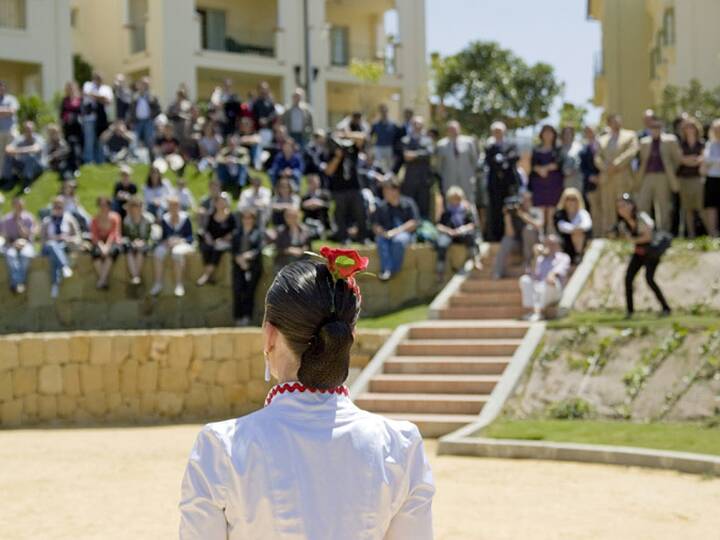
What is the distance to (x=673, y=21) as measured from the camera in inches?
1366

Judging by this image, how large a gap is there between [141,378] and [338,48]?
2408 centimetres

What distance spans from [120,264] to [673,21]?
22.3m

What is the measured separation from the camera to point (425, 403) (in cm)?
1349

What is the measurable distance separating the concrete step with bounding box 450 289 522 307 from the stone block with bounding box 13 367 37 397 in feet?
18.6

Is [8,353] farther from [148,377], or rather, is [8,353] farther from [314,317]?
[314,317]

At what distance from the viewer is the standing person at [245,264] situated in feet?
55.9

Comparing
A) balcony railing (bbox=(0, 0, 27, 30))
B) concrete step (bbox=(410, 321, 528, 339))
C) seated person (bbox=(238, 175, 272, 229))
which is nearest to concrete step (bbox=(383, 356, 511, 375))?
concrete step (bbox=(410, 321, 528, 339))

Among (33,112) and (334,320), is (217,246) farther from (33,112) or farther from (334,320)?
(334,320)

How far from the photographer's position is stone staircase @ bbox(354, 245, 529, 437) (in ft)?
43.9

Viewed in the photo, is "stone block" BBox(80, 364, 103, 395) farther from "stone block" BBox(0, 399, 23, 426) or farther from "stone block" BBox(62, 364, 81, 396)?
"stone block" BBox(0, 399, 23, 426)

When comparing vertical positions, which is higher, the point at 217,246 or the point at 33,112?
the point at 33,112

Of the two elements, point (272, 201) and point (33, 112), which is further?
point (33, 112)

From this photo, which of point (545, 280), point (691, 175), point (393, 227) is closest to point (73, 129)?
point (393, 227)

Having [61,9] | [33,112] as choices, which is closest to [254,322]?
[33,112]
